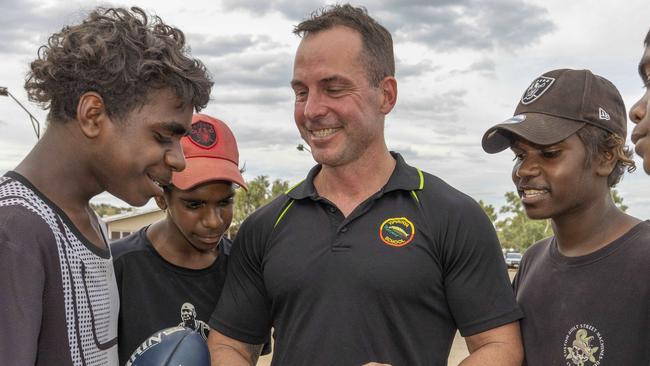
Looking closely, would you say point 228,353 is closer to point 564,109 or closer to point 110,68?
point 110,68

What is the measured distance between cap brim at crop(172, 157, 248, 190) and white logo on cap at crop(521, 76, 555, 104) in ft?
5.10

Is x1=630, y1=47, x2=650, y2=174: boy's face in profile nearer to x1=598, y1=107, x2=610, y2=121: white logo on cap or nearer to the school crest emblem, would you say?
x1=598, y1=107, x2=610, y2=121: white logo on cap

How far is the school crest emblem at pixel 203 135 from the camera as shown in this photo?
402 cm

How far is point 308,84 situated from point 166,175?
85 centimetres

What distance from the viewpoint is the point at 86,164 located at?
2.69m

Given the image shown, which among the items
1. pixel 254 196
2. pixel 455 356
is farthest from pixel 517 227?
pixel 455 356

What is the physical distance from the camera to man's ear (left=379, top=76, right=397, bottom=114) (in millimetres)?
3514

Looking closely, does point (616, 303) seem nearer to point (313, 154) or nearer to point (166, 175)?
point (313, 154)

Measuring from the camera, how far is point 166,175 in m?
2.93

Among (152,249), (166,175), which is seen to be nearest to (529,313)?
(166,175)

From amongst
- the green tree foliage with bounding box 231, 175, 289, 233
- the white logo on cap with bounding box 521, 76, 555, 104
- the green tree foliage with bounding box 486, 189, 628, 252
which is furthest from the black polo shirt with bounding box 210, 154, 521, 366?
the green tree foliage with bounding box 486, 189, 628, 252

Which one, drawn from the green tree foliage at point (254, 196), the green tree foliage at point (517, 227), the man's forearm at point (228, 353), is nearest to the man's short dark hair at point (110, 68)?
the man's forearm at point (228, 353)

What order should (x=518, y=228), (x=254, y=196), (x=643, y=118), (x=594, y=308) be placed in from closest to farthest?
(x=643, y=118) < (x=594, y=308) < (x=254, y=196) < (x=518, y=228)

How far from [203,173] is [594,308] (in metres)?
2.02
